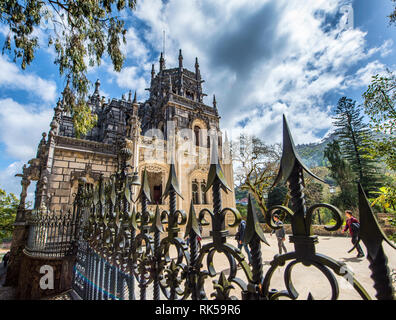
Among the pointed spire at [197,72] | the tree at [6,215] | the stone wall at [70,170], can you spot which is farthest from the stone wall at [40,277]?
the pointed spire at [197,72]

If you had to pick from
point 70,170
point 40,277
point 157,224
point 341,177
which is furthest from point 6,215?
point 341,177

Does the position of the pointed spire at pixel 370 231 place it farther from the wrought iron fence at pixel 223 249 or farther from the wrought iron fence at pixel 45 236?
the wrought iron fence at pixel 45 236

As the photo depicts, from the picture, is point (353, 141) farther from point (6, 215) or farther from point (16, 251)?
point (6, 215)

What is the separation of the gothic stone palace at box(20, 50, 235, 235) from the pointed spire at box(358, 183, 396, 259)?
2429 millimetres

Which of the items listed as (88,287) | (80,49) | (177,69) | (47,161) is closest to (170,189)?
(88,287)

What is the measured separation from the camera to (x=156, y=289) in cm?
166

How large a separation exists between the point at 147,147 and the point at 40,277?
916cm

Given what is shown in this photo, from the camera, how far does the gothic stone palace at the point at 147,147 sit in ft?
35.1

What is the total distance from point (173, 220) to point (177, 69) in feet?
101

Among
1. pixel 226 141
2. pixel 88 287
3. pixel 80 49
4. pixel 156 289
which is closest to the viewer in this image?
pixel 156 289

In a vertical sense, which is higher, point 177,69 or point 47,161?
point 177,69

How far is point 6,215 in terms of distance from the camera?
19.6m
